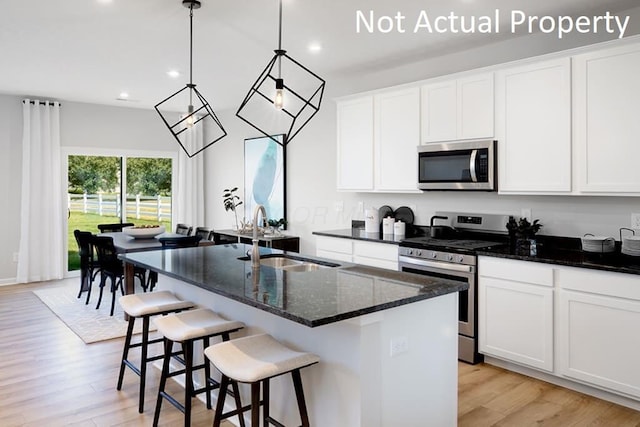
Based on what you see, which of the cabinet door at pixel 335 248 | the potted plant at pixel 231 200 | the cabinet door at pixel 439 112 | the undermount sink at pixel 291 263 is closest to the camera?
the undermount sink at pixel 291 263

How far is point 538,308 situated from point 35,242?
6.62m

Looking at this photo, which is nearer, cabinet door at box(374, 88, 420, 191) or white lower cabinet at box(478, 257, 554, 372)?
white lower cabinet at box(478, 257, 554, 372)

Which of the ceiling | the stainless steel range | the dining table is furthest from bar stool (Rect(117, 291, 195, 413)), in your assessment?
the ceiling

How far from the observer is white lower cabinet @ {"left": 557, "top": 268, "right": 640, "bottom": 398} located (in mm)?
2902

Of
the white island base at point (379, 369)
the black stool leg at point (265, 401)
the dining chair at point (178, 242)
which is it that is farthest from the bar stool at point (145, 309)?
the dining chair at point (178, 242)

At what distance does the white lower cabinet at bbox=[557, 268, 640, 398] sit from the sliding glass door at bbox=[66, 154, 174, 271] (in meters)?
6.75

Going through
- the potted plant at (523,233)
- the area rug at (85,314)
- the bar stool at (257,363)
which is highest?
the potted plant at (523,233)

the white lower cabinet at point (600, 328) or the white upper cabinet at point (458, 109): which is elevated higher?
the white upper cabinet at point (458, 109)

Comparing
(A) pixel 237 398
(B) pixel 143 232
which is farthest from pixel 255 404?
(B) pixel 143 232

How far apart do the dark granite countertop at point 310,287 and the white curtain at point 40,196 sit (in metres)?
4.54

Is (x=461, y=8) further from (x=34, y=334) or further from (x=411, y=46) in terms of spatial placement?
(x=34, y=334)

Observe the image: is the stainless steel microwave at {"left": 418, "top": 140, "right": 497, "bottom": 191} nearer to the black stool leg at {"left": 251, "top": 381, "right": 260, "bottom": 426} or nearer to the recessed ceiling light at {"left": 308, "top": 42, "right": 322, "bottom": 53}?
the recessed ceiling light at {"left": 308, "top": 42, "right": 322, "bottom": 53}

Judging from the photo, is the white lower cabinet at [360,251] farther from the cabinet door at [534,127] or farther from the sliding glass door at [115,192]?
the sliding glass door at [115,192]

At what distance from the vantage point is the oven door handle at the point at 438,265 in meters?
3.72
